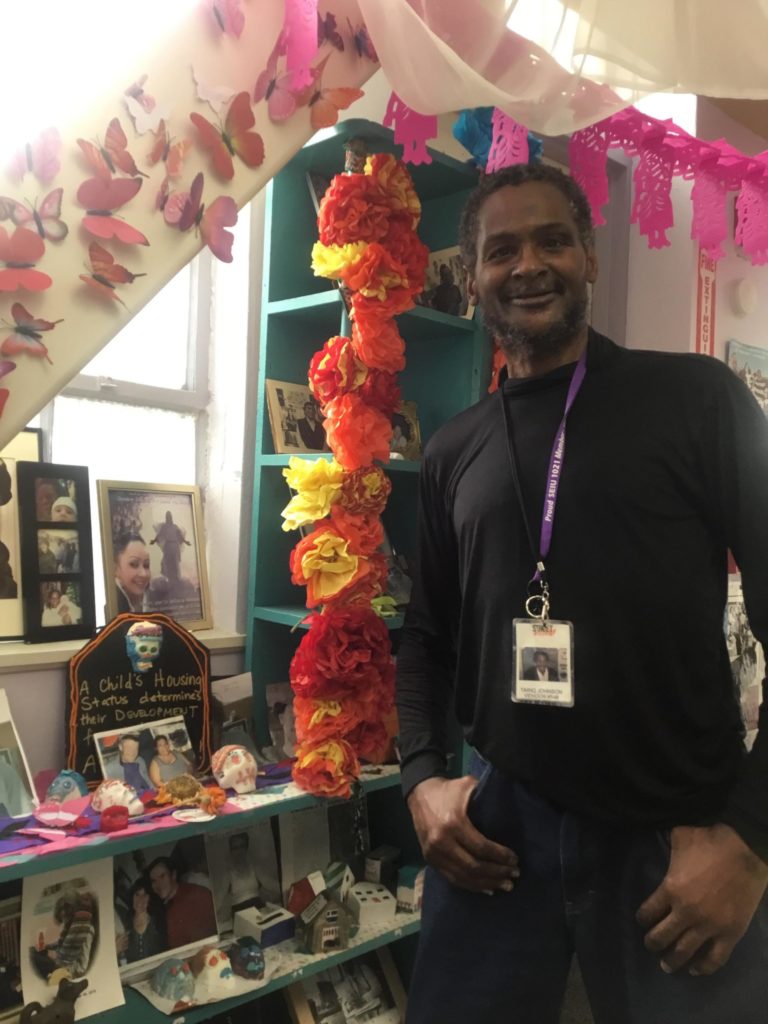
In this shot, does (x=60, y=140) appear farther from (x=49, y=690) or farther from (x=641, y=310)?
(x=641, y=310)

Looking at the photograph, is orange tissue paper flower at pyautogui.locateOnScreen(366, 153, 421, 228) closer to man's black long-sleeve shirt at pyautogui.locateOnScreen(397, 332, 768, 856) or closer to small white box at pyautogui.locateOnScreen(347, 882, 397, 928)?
man's black long-sleeve shirt at pyautogui.locateOnScreen(397, 332, 768, 856)

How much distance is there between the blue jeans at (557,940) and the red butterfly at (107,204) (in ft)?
2.79

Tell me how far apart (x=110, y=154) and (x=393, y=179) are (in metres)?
0.72

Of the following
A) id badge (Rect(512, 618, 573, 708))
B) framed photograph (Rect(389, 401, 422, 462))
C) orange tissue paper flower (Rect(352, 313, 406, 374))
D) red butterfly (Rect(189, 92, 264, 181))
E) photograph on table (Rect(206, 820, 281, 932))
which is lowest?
photograph on table (Rect(206, 820, 281, 932))

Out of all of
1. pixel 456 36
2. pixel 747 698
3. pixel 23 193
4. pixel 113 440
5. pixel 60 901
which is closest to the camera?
pixel 23 193

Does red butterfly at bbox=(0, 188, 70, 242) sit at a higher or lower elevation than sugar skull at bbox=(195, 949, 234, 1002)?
higher

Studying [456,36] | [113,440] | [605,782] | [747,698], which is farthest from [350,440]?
[747,698]

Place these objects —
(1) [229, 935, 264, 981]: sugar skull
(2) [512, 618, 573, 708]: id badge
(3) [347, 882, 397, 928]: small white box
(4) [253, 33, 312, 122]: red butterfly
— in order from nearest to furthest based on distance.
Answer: (2) [512, 618, 573, 708]: id badge, (4) [253, 33, 312, 122]: red butterfly, (1) [229, 935, 264, 981]: sugar skull, (3) [347, 882, 397, 928]: small white box

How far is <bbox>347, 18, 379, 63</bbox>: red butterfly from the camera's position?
124 cm

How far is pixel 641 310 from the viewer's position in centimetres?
242

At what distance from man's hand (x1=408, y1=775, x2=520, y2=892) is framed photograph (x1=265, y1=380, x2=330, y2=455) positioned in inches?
32.7

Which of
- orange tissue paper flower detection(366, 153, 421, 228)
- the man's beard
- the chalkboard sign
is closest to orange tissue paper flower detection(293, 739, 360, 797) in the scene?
the chalkboard sign

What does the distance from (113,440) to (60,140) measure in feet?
2.82

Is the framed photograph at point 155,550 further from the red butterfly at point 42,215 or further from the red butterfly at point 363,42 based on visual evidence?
the red butterfly at point 363,42
